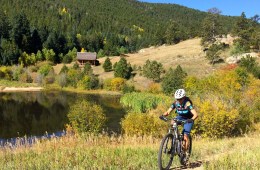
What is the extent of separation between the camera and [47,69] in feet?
296

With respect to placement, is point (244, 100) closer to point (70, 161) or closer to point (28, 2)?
point (70, 161)

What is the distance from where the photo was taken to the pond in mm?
40306

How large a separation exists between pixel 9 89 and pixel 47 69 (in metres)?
11.9

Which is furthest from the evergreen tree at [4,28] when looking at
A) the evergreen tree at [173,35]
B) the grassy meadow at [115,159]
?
the grassy meadow at [115,159]

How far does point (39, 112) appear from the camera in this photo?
53.2m

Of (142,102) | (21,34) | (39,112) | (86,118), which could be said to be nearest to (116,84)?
(142,102)

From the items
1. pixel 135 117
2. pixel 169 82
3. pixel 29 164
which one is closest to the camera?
pixel 29 164

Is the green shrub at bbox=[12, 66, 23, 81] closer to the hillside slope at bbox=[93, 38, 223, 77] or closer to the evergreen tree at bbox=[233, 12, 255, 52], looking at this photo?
the hillside slope at bbox=[93, 38, 223, 77]

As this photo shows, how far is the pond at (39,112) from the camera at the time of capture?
4031cm

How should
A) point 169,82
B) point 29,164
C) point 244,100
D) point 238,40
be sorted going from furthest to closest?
1. point 238,40
2. point 169,82
3. point 244,100
4. point 29,164

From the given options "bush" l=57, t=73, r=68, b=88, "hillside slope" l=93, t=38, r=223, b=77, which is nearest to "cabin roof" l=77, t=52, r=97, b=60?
"hillside slope" l=93, t=38, r=223, b=77

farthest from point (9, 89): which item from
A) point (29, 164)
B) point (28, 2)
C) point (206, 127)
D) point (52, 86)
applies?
point (28, 2)

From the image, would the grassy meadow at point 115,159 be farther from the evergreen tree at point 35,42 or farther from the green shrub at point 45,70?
the evergreen tree at point 35,42

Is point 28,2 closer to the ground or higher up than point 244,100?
higher up
